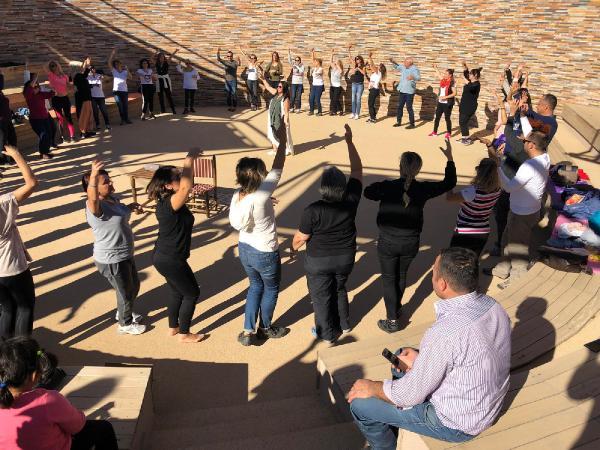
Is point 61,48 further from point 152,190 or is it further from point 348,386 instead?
point 348,386

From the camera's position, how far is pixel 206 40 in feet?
50.1

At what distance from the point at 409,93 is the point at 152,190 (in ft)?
33.4

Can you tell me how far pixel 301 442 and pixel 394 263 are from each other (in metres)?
2.03

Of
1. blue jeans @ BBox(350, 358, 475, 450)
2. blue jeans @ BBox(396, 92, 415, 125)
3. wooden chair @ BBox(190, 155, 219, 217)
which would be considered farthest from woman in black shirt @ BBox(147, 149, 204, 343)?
blue jeans @ BBox(396, 92, 415, 125)

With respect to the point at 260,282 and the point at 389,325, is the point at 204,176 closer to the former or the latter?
the point at 260,282

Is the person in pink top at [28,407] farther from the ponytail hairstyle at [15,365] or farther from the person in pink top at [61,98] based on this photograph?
the person in pink top at [61,98]

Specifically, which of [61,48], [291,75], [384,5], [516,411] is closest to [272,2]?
[291,75]

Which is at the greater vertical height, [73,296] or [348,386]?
[348,386]

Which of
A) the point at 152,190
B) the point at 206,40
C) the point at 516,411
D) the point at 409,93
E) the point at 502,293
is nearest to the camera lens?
the point at 516,411

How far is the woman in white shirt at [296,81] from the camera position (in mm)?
14305

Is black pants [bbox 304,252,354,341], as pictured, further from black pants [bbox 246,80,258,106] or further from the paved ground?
black pants [bbox 246,80,258,106]

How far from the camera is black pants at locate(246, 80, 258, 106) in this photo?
1489 centimetres

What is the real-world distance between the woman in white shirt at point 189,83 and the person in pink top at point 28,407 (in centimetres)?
1285

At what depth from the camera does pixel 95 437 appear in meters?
2.81
